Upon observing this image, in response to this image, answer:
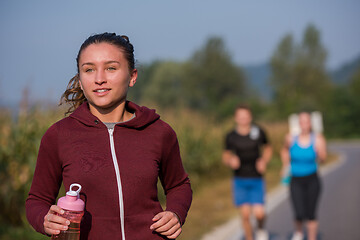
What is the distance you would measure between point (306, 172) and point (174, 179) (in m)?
5.00

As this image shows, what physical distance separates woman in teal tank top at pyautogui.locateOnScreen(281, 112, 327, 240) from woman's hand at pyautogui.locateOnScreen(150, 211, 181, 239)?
5.17 metres

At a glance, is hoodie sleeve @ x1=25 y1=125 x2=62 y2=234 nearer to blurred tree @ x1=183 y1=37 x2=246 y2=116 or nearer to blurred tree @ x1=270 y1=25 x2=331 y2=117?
blurred tree @ x1=270 y1=25 x2=331 y2=117

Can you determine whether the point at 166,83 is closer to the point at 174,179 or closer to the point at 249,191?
the point at 249,191

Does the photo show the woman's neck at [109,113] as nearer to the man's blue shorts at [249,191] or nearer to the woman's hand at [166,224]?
the woman's hand at [166,224]

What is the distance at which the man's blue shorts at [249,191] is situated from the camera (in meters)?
7.29

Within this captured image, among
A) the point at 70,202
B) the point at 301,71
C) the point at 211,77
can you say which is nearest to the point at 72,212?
the point at 70,202

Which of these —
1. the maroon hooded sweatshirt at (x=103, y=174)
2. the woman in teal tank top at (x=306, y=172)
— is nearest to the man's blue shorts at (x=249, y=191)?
the woman in teal tank top at (x=306, y=172)

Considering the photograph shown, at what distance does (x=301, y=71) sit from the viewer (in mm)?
72938

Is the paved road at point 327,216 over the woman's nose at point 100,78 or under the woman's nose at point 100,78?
under

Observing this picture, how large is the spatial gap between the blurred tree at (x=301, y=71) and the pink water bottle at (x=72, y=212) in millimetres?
70569

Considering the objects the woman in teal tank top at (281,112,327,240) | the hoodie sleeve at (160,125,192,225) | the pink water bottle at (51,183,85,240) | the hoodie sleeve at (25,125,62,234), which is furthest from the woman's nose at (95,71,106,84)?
the woman in teal tank top at (281,112,327,240)

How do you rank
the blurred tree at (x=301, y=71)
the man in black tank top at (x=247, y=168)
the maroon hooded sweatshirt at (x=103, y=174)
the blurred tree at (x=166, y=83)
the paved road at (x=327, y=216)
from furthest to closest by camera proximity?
the blurred tree at (x=301, y=71) → the blurred tree at (x=166, y=83) → the paved road at (x=327, y=216) → the man in black tank top at (x=247, y=168) → the maroon hooded sweatshirt at (x=103, y=174)

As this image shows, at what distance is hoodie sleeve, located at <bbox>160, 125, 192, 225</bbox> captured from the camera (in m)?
2.27

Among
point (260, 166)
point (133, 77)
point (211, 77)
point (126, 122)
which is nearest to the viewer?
point (126, 122)
